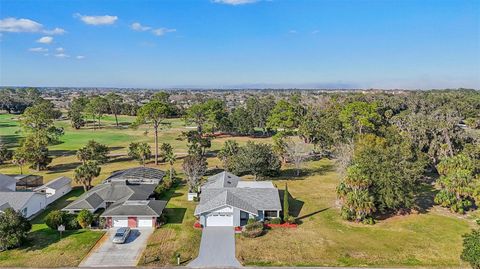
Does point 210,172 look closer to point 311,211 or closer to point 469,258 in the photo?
point 311,211

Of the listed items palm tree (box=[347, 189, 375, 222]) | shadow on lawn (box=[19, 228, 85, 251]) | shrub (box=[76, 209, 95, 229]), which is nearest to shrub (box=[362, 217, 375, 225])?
palm tree (box=[347, 189, 375, 222])

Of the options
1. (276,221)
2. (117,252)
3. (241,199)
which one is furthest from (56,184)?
(276,221)

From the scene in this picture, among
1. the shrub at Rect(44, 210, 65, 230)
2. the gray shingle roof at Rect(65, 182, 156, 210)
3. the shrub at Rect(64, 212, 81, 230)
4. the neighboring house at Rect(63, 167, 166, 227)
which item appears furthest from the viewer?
the gray shingle roof at Rect(65, 182, 156, 210)

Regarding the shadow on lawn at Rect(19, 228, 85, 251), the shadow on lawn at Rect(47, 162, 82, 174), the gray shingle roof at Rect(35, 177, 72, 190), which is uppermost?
the gray shingle roof at Rect(35, 177, 72, 190)

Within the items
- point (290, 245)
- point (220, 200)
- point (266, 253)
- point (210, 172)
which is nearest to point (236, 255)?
point (266, 253)

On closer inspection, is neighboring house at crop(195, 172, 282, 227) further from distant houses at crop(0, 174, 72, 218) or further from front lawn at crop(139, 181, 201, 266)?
distant houses at crop(0, 174, 72, 218)

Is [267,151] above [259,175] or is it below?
above
